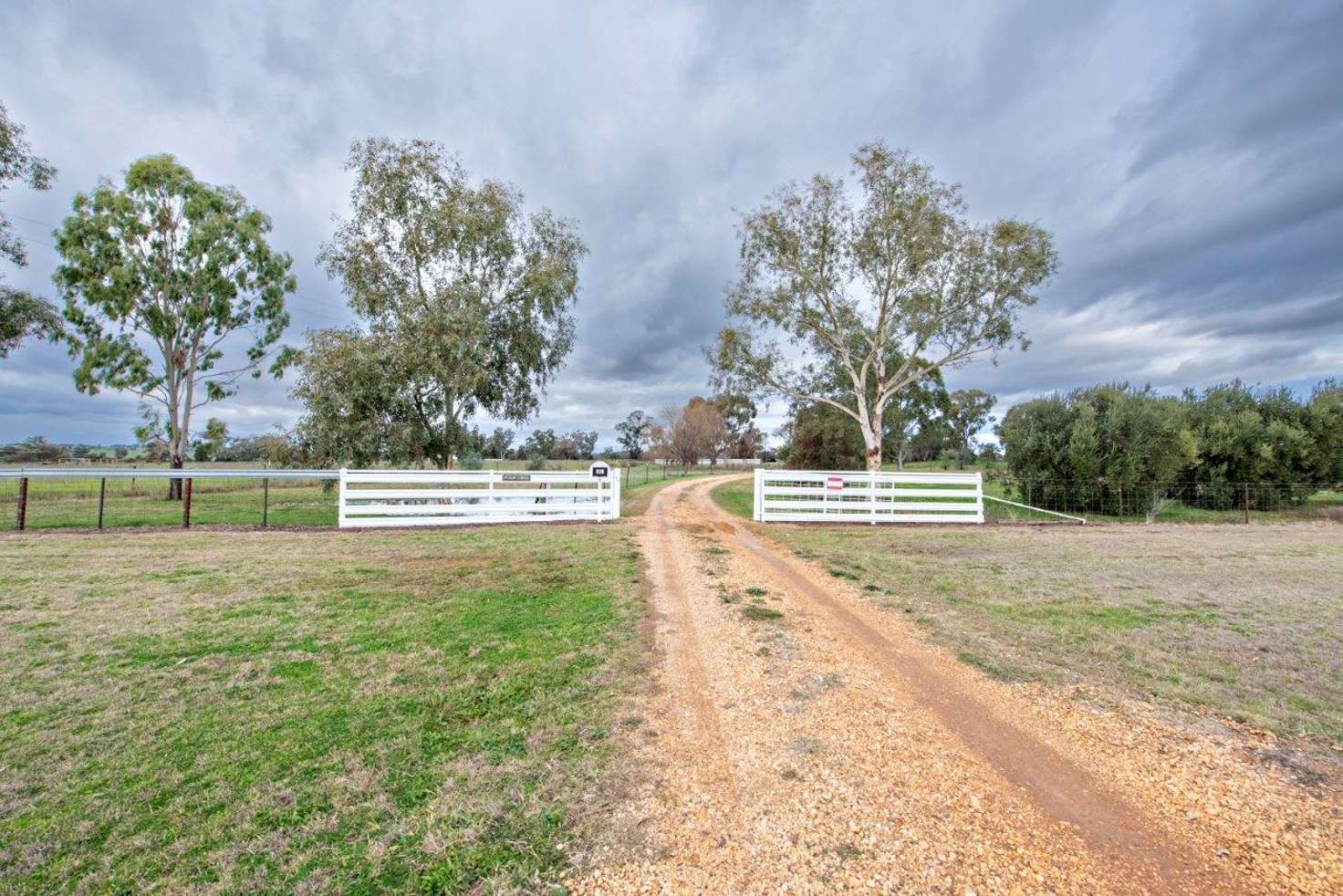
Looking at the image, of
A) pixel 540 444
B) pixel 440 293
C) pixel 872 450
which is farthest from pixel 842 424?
pixel 540 444

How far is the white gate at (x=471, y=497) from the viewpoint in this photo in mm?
11750

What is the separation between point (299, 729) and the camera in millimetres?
3000

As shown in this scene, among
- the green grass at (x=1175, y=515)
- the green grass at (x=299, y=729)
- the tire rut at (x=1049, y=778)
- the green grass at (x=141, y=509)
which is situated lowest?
the tire rut at (x=1049, y=778)

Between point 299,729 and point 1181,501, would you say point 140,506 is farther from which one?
point 1181,501

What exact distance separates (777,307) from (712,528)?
9963mm

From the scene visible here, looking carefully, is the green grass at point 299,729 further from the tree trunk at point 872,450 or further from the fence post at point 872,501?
the tree trunk at point 872,450

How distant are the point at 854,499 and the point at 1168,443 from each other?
11081 millimetres

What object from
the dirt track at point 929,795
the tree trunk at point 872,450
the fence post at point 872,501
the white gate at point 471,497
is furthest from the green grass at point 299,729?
the tree trunk at point 872,450

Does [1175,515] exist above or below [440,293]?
below

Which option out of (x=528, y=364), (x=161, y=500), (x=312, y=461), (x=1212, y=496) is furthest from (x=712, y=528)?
(x=161, y=500)

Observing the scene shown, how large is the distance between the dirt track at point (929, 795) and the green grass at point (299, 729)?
468 mm

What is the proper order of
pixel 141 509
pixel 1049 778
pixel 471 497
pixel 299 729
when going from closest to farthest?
1. pixel 1049 778
2. pixel 299 729
3. pixel 471 497
4. pixel 141 509

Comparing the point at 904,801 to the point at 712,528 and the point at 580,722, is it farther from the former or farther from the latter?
the point at 712,528

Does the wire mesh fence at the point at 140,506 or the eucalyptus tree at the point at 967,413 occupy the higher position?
the eucalyptus tree at the point at 967,413
